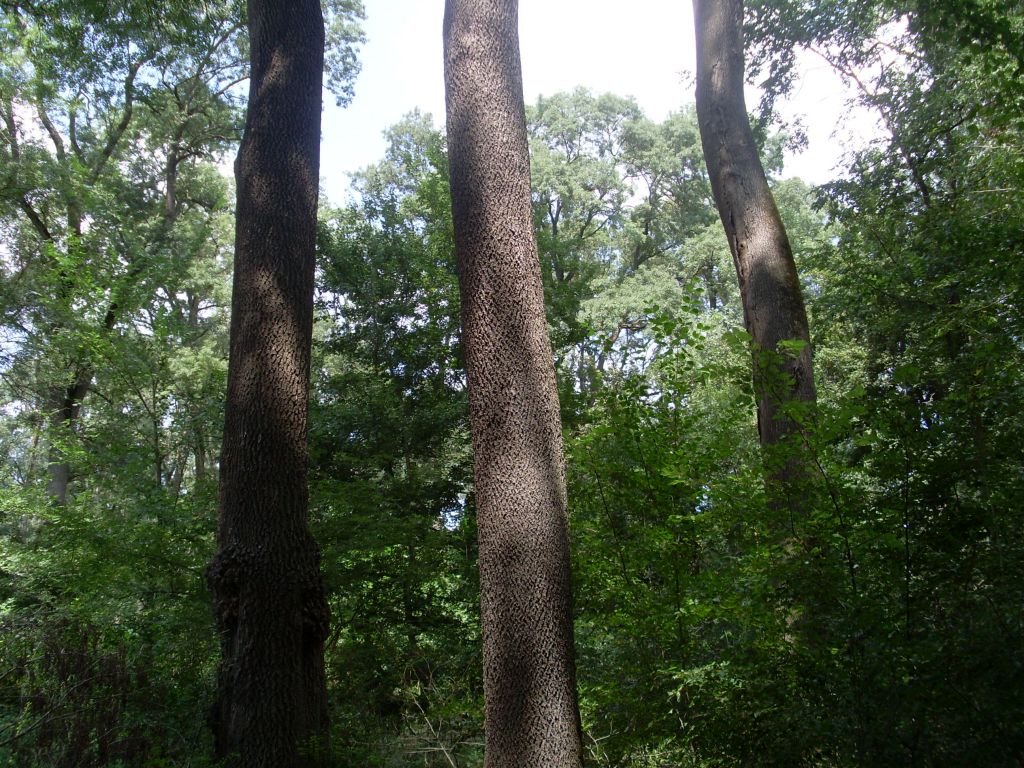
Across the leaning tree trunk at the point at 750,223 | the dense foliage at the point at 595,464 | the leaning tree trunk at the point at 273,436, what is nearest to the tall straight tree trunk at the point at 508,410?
the dense foliage at the point at 595,464

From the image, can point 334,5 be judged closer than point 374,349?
No

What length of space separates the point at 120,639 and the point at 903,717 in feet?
17.4

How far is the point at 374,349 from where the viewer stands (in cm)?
1186

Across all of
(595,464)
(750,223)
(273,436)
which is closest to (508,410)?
(595,464)

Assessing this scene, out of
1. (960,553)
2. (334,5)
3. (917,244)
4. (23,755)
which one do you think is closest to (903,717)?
(960,553)

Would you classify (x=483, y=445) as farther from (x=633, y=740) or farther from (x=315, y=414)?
(x=315, y=414)

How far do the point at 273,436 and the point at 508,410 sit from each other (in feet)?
6.82

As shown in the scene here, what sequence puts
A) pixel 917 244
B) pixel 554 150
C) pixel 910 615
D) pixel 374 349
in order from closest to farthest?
pixel 910 615
pixel 917 244
pixel 374 349
pixel 554 150

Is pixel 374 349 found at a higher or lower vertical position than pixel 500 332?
higher

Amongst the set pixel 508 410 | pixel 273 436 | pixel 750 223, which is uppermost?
pixel 750 223

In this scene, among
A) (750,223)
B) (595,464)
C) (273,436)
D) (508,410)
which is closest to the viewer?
(508,410)

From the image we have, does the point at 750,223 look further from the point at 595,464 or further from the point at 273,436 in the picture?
the point at 273,436

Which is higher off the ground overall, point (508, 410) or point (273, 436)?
point (273, 436)

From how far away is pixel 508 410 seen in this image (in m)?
3.45
